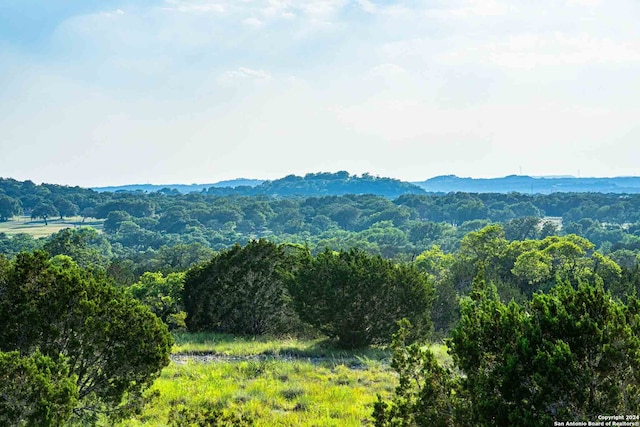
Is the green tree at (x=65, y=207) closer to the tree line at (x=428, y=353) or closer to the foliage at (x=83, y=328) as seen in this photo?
the foliage at (x=83, y=328)

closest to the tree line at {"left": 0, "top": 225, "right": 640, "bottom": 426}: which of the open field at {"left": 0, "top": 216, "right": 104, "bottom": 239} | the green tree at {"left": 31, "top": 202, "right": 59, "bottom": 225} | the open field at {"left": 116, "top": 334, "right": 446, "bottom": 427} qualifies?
the open field at {"left": 116, "top": 334, "right": 446, "bottom": 427}

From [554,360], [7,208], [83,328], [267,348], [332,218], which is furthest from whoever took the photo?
[7,208]

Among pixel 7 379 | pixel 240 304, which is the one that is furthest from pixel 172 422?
pixel 240 304

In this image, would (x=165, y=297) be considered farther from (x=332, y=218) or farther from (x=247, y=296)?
(x=332, y=218)

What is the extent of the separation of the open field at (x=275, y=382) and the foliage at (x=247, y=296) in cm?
262

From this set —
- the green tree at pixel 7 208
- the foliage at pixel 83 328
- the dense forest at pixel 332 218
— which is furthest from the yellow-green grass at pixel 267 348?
the green tree at pixel 7 208

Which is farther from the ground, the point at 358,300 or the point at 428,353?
the point at 428,353

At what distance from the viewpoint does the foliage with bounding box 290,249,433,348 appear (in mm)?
16344

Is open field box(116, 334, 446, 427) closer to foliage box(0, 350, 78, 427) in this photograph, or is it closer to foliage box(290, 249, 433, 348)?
foliage box(290, 249, 433, 348)

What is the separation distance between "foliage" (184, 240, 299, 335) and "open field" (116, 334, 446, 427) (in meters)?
2.62

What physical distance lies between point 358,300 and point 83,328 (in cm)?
1023

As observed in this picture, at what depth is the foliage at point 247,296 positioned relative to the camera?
19.4 meters

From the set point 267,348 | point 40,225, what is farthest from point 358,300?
point 40,225

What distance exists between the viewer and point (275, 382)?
1112 cm
